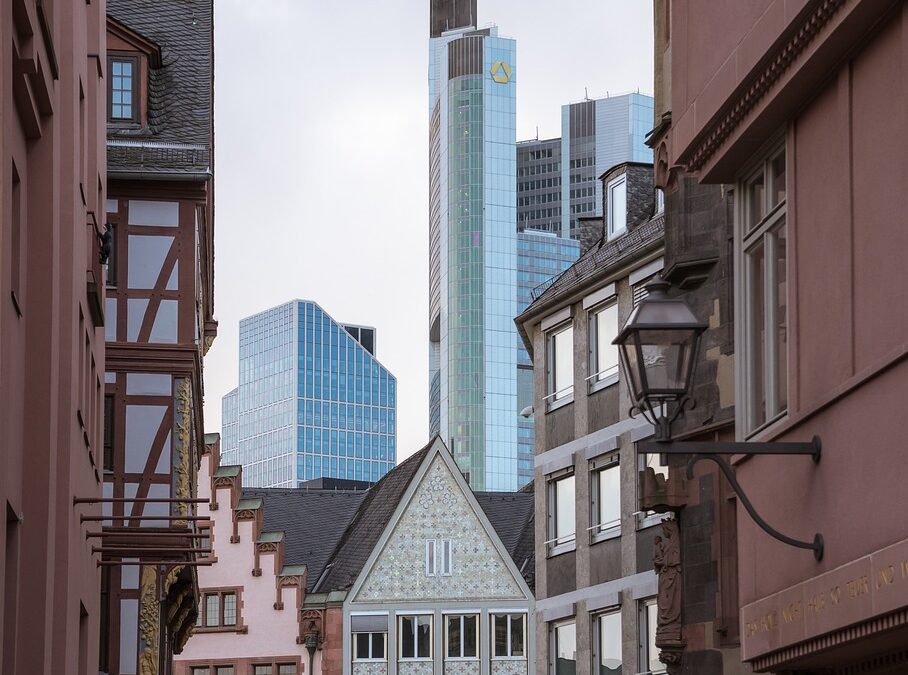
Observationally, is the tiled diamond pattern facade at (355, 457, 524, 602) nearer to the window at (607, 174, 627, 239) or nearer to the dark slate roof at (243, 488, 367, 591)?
the dark slate roof at (243, 488, 367, 591)

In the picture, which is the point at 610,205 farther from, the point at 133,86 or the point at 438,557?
the point at 438,557

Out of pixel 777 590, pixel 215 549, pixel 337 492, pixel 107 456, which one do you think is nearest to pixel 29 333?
pixel 777 590

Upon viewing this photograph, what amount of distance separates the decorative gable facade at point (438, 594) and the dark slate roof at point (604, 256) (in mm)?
15283

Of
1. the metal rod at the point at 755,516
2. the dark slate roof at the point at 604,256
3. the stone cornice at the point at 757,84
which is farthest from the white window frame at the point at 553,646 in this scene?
the metal rod at the point at 755,516

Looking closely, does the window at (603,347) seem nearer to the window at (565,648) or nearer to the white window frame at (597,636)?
the white window frame at (597,636)

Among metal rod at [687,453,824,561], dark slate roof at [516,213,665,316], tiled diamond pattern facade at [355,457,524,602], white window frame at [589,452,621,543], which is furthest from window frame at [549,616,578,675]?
metal rod at [687,453,824,561]

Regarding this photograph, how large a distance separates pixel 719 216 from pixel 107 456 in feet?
42.0

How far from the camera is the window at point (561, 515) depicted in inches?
1417

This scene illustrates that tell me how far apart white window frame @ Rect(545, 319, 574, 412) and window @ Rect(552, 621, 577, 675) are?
4.17 metres

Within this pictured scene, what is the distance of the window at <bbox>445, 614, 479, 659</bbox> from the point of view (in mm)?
51969

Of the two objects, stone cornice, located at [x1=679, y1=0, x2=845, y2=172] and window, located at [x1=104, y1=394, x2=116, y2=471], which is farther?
window, located at [x1=104, y1=394, x2=116, y2=471]

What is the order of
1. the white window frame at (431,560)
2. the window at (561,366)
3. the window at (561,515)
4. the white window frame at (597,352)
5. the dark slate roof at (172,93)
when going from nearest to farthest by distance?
1. the dark slate roof at (172,93)
2. the white window frame at (597,352)
3. the window at (561,515)
4. the window at (561,366)
5. the white window frame at (431,560)

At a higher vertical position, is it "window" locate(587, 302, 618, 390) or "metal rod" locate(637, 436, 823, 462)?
"window" locate(587, 302, 618, 390)

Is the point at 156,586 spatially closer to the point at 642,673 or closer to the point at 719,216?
the point at 642,673
